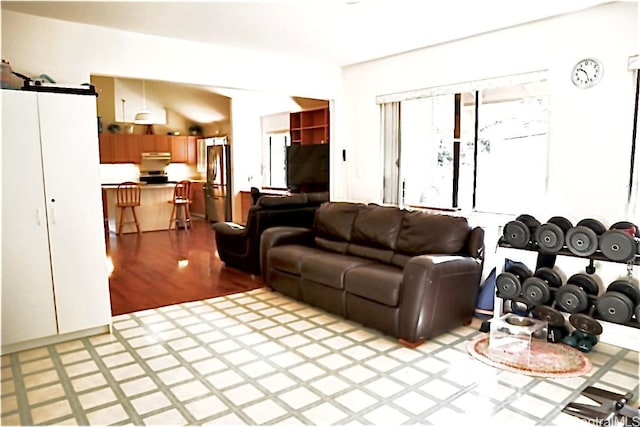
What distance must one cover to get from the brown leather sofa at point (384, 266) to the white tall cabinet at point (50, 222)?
1734 millimetres

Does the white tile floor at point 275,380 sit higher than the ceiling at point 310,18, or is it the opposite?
the ceiling at point 310,18

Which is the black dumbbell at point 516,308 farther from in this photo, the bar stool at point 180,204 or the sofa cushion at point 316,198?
the bar stool at point 180,204

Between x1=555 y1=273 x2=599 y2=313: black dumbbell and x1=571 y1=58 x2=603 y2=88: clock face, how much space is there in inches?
59.3

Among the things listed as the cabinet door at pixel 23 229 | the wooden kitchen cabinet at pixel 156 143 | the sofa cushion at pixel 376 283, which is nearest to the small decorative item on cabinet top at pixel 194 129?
the wooden kitchen cabinet at pixel 156 143

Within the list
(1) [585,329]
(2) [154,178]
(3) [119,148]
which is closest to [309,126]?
(2) [154,178]

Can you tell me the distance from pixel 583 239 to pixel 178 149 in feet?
29.7

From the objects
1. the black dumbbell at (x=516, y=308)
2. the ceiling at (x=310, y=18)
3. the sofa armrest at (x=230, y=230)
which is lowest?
the black dumbbell at (x=516, y=308)

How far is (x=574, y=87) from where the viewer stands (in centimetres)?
353

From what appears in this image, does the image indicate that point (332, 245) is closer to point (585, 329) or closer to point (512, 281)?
point (512, 281)

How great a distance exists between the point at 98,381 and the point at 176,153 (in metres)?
8.14

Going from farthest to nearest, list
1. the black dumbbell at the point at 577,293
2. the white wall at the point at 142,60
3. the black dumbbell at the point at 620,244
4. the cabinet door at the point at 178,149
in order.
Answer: the cabinet door at the point at 178,149 < the white wall at the point at 142,60 < the black dumbbell at the point at 577,293 < the black dumbbell at the point at 620,244

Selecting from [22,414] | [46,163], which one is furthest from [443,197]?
[22,414]

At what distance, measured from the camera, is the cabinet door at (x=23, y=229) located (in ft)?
10.0

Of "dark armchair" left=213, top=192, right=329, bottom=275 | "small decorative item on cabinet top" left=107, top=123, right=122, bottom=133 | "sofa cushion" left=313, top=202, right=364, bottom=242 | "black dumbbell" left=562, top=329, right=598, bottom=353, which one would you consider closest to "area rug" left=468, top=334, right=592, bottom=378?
"black dumbbell" left=562, top=329, right=598, bottom=353
